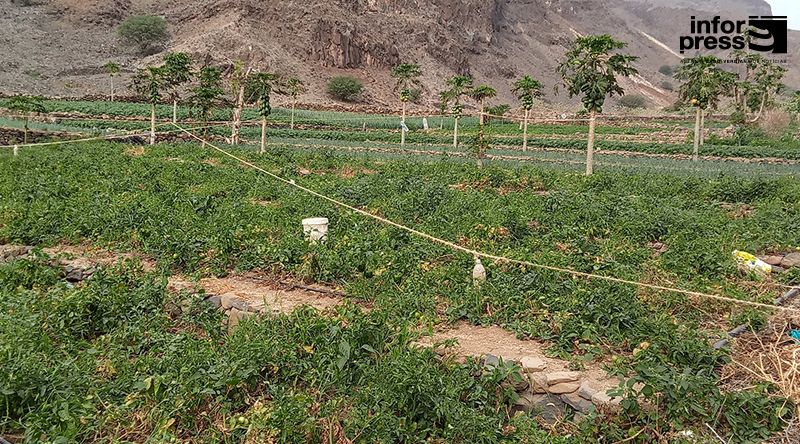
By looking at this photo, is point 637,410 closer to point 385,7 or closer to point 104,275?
point 104,275

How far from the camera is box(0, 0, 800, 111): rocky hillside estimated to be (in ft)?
209

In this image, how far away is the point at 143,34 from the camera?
2803 inches

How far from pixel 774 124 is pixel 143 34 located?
212ft

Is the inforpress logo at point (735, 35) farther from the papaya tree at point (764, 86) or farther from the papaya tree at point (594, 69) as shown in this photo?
the papaya tree at point (594, 69)

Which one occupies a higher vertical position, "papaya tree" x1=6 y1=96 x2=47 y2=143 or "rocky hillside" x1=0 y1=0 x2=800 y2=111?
"rocky hillside" x1=0 y1=0 x2=800 y2=111

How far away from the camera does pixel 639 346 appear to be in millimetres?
5328

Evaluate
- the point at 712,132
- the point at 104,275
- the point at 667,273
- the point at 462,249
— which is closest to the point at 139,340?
the point at 104,275

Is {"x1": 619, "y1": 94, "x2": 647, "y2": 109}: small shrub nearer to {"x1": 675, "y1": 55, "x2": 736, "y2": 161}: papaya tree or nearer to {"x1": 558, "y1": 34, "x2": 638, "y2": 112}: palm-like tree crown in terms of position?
{"x1": 675, "y1": 55, "x2": 736, "y2": 161}: papaya tree

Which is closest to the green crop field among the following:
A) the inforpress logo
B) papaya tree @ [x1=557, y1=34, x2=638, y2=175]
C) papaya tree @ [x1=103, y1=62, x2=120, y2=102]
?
papaya tree @ [x1=557, y1=34, x2=638, y2=175]

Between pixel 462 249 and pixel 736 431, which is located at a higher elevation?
pixel 462 249

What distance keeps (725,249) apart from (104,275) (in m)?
7.72

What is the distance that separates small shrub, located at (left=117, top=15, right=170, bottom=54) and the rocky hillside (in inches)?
53.9

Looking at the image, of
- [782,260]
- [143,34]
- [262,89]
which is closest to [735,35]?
[262,89]

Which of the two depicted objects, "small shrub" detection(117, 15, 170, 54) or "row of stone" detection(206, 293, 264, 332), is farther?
"small shrub" detection(117, 15, 170, 54)
